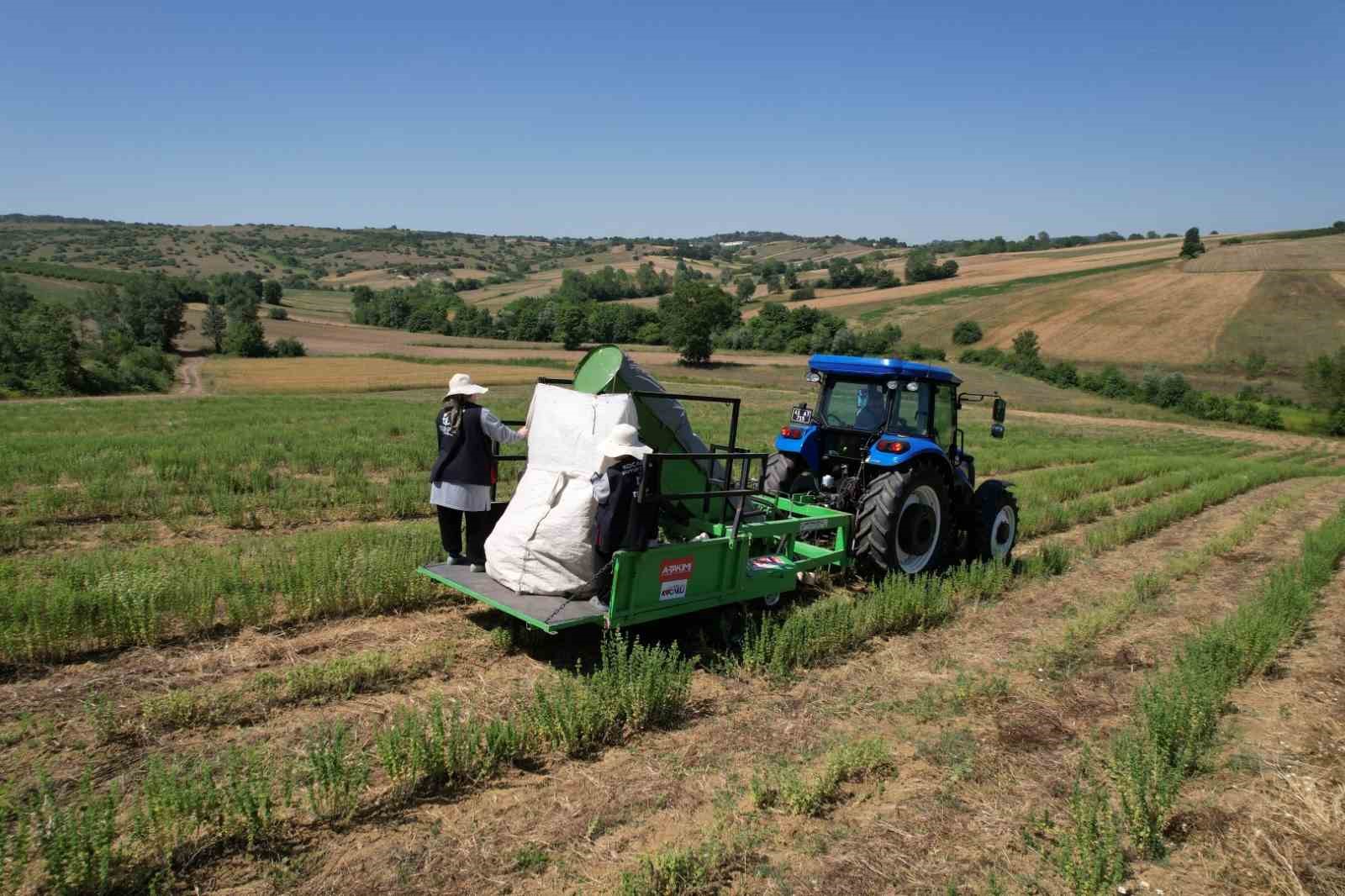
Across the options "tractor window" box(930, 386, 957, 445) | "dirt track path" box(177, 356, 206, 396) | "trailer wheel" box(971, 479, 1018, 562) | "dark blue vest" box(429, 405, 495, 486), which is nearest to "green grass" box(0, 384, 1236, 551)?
"dark blue vest" box(429, 405, 495, 486)

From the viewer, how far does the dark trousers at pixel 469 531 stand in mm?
6500

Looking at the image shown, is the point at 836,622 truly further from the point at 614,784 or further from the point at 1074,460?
the point at 1074,460

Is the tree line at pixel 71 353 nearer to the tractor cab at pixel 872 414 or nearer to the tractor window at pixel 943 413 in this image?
the tractor cab at pixel 872 414

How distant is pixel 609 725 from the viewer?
15.7ft

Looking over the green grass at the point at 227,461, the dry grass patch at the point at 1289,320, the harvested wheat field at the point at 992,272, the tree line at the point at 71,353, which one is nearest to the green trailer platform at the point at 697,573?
the green grass at the point at 227,461

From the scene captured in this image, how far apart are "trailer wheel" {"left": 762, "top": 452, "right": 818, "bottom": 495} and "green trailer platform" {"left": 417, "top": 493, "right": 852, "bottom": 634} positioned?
29.4 inches

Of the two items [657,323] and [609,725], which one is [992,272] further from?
[609,725]

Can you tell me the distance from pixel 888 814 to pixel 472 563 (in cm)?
370

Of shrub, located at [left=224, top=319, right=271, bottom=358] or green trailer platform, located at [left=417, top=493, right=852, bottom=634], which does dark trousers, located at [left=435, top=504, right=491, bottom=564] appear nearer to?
green trailer platform, located at [left=417, top=493, right=852, bottom=634]

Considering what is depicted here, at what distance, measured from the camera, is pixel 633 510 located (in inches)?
218

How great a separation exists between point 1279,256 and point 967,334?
92.4ft

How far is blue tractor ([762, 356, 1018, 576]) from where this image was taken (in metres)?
7.78

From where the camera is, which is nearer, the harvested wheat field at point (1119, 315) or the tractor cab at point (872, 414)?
the tractor cab at point (872, 414)

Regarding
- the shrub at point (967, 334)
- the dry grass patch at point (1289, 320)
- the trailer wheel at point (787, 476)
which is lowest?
the trailer wheel at point (787, 476)
